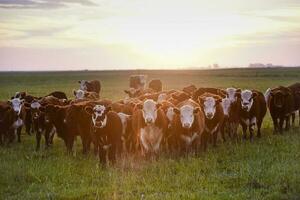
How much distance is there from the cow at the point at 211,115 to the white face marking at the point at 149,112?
94.1 inches

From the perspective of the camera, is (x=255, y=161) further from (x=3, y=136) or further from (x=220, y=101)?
(x=3, y=136)

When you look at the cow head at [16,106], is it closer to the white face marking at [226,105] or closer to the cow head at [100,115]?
the cow head at [100,115]

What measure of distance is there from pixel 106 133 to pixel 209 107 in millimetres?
4102

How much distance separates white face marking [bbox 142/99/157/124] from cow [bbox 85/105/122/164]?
2.95ft

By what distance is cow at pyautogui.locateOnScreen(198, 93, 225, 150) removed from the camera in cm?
1614

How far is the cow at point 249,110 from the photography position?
18016 mm

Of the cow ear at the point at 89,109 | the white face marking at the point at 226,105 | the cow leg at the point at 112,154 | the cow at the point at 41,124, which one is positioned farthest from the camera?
the white face marking at the point at 226,105

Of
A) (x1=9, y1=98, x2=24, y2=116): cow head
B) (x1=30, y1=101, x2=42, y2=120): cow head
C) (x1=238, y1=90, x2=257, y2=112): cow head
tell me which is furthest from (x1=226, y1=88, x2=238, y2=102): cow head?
(x1=9, y1=98, x2=24, y2=116): cow head

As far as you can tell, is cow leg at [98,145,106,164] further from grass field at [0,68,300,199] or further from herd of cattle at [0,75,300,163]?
grass field at [0,68,300,199]

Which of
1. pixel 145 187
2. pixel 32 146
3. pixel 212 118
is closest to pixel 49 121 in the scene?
pixel 32 146

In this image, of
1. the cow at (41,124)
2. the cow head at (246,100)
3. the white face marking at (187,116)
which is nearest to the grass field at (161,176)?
the white face marking at (187,116)

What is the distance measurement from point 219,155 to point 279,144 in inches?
100

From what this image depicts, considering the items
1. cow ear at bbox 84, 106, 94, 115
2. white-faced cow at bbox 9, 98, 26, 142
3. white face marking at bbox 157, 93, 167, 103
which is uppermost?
white face marking at bbox 157, 93, 167, 103

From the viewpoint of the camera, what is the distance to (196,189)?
10805 millimetres
